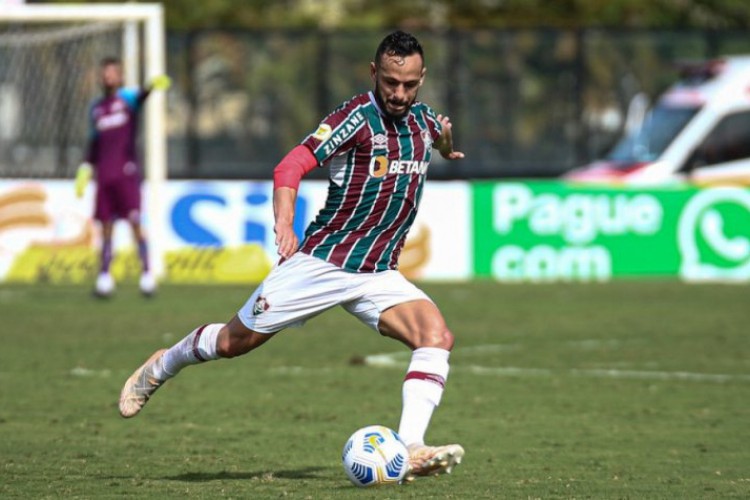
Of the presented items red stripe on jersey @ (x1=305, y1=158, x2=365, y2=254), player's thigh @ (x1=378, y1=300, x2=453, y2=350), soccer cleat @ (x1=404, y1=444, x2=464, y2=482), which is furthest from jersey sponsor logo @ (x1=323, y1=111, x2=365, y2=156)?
soccer cleat @ (x1=404, y1=444, x2=464, y2=482)

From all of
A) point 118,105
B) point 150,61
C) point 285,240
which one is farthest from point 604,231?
point 285,240

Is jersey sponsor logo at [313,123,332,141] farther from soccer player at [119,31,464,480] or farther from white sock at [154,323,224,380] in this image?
white sock at [154,323,224,380]

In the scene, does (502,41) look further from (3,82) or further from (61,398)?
(61,398)

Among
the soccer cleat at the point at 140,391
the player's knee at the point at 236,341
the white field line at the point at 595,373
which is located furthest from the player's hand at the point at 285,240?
the white field line at the point at 595,373

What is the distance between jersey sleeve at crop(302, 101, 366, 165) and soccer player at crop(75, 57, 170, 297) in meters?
11.1

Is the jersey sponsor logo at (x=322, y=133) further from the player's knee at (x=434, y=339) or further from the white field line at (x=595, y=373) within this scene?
the white field line at (x=595, y=373)

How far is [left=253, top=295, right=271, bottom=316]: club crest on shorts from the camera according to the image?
783cm

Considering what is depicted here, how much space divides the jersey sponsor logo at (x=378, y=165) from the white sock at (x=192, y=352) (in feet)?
3.44

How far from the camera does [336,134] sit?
757 cm

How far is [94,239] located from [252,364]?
28.2 feet

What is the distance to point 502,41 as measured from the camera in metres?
25.8

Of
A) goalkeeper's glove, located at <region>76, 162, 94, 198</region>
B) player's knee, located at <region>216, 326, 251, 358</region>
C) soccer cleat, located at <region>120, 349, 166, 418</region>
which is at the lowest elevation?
soccer cleat, located at <region>120, 349, 166, 418</region>

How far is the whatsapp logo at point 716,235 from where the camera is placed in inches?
850

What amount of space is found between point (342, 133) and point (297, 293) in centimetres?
80
